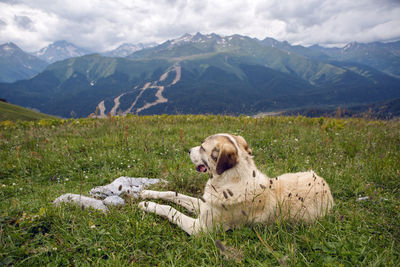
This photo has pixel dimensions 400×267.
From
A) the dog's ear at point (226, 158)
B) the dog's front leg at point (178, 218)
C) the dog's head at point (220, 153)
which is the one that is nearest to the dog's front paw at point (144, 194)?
the dog's front leg at point (178, 218)

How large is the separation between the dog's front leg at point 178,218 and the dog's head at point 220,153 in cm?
98

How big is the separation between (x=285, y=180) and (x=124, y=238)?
10.3 feet

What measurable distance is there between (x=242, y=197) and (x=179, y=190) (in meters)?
2.21

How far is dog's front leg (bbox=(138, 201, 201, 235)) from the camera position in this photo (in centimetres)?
373

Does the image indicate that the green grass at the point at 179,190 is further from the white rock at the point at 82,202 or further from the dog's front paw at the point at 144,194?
the dog's front paw at the point at 144,194

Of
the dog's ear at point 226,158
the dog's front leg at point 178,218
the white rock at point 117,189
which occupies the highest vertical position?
the dog's ear at point 226,158

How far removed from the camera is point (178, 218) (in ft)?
12.7

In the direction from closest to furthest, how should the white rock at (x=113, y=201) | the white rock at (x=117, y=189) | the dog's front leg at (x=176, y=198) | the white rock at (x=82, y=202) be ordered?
the white rock at (x=82, y=202), the white rock at (x=113, y=201), the dog's front leg at (x=176, y=198), the white rock at (x=117, y=189)

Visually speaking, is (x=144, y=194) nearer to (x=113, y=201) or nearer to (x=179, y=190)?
(x=113, y=201)

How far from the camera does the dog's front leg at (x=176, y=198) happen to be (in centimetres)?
459

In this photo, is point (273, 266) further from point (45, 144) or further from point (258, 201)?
point (45, 144)

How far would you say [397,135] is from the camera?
28.5 feet

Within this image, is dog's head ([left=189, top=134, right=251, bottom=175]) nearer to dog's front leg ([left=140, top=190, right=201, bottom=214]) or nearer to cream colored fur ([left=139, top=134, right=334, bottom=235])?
cream colored fur ([left=139, top=134, right=334, bottom=235])

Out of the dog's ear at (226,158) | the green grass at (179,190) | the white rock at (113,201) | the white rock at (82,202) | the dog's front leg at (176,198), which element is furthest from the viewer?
the dog's front leg at (176,198)
